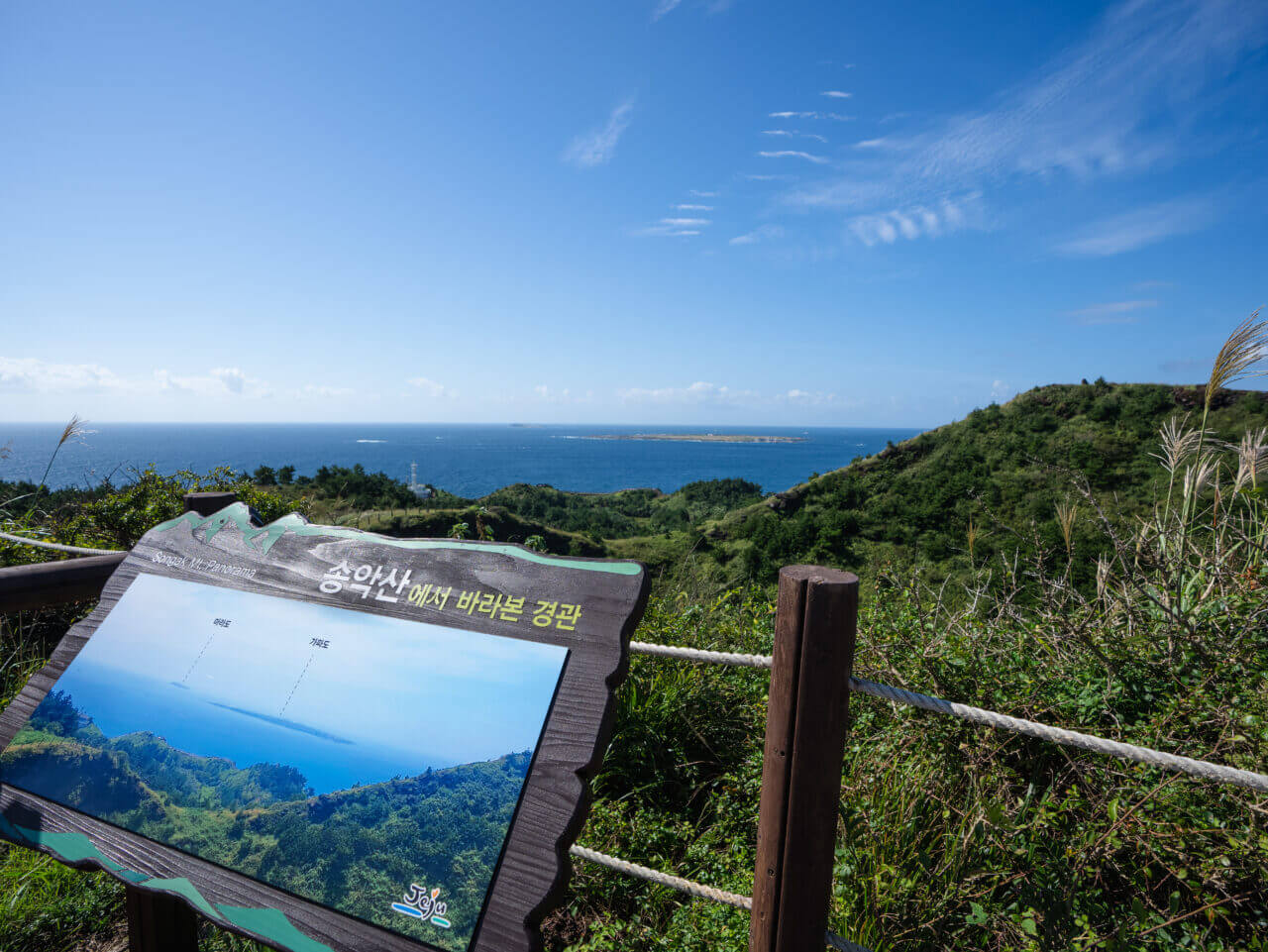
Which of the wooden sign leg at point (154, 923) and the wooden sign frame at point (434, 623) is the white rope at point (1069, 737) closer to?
the wooden sign frame at point (434, 623)

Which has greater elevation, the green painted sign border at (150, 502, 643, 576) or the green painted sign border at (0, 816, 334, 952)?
the green painted sign border at (150, 502, 643, 576)

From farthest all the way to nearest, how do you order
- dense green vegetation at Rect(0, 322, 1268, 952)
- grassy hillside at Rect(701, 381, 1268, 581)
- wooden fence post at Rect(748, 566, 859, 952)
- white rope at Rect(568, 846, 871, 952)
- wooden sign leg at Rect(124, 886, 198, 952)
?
grassy hillside at Rect(701, 381, 1268, 581), dense green vegetation at Rect(0, 322, 1268, 952), wooden sign leg at Rect(124, 886, 198, 952), white rope at Rect(568, 846, 871, 952), wooden fence post at Rect(748, 566, 859, 952)

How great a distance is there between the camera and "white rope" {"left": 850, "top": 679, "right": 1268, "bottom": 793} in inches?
38.1

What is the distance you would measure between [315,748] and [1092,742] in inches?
59.8

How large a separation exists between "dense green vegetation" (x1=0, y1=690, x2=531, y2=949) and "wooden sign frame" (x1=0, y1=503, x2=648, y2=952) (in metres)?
0.03

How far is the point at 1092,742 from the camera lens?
3.55 feet

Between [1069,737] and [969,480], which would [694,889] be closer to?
[1069,737]

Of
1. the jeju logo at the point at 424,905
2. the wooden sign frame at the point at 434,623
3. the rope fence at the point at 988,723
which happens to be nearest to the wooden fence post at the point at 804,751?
the rope fence at the point at 988,723

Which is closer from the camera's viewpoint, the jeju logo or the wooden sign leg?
the jeju logo

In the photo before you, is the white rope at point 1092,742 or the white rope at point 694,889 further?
the white rope at point 694,889

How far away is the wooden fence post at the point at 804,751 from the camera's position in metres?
1.12

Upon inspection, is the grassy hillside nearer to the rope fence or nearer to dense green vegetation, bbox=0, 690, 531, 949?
the rope fence

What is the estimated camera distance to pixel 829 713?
113cm

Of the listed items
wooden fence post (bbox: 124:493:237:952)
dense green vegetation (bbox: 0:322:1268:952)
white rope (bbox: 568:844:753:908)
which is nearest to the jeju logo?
white rope (bbox: 568:844:753:908)
